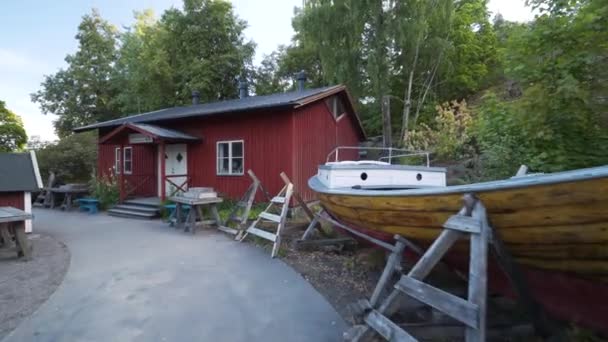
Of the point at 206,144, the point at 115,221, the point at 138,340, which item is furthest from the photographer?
the point at 206,144

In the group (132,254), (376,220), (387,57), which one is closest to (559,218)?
(376,220)

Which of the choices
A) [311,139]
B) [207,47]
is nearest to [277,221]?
[311,139]

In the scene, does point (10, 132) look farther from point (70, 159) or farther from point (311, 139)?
point (311, 139)

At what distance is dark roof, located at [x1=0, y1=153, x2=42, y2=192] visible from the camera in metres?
7.20

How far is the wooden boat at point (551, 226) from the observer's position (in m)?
2.04

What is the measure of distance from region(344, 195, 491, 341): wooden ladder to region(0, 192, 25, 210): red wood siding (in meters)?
8.00

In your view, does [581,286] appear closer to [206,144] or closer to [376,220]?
Answer: [376,220]

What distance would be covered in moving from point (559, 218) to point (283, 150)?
819cm

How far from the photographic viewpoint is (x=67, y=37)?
27.3 meters

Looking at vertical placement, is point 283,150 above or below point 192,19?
below

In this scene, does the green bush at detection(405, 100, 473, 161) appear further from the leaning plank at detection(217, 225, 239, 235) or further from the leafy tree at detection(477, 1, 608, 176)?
the leaning plank at detection(217, 225, 239, 235)

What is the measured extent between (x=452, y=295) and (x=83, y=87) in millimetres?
31883

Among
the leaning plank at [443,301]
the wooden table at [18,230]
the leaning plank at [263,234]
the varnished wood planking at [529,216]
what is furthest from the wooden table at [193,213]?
the leaning plank at [443,301]

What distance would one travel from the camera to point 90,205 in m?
11.6
